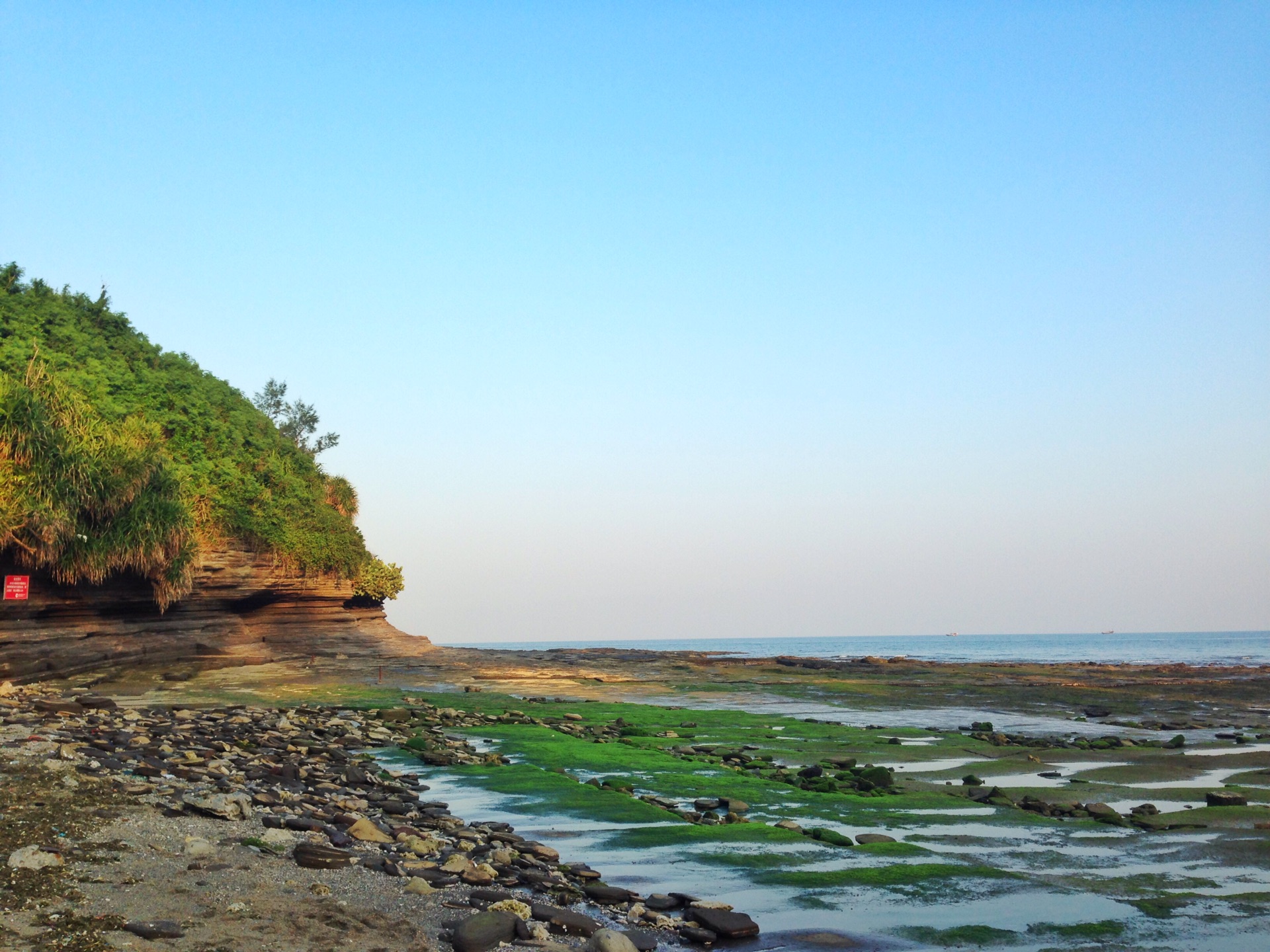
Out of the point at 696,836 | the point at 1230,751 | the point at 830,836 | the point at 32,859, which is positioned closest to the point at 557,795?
the point at 696,836

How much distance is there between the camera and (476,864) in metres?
8.45

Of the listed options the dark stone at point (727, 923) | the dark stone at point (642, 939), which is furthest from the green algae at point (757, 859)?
the dark stone at point (642, 939)

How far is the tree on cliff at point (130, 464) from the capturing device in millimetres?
25094

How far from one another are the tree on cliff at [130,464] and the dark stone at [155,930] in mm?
22509

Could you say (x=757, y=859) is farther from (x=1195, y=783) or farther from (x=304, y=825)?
(x=1195, y=783)

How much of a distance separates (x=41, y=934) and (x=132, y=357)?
38.7 m

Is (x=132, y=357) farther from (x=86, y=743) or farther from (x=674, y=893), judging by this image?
(x=674, y=893)

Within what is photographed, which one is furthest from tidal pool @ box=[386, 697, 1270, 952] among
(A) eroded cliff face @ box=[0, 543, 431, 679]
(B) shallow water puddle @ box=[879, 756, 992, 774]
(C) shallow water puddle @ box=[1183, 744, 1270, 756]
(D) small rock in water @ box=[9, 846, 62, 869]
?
(A) eroded cliff face @ box=[0, 543, 431, 679]

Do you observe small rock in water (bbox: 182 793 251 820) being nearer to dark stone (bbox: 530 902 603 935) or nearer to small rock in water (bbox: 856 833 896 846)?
dark stone (bbox: 530 902 603 935)

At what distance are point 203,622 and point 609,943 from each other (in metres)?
31.1

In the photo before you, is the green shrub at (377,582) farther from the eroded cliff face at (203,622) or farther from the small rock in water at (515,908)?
the small rock in water at (515,908)

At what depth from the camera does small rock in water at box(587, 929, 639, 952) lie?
20.6ft

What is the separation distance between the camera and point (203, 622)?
1307 inches

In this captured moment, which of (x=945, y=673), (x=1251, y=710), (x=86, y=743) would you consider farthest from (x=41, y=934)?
(x=945, y=673)
